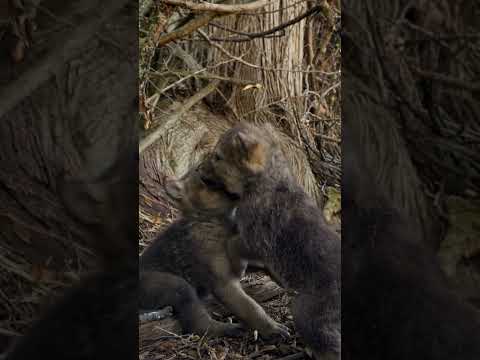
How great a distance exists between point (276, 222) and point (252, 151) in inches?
10.6

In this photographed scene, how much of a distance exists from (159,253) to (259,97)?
1049mm

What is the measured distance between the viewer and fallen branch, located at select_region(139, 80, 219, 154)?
2879 millimetres

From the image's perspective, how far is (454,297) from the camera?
103 centimetres

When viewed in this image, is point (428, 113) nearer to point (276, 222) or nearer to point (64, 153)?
point (64, 153)

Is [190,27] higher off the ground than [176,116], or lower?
higher

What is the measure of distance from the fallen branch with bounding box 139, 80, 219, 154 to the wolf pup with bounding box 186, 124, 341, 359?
2.36 ft

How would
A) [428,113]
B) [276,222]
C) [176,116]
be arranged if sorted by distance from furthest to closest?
[176,116] < [276,222] < [428,113]

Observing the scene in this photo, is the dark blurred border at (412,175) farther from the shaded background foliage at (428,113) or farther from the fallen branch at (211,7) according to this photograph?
the fallen branch at (211,7)

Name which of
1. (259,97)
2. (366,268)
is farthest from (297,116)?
(366,268)

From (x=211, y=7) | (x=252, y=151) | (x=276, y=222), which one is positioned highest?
(x=211, y=7)

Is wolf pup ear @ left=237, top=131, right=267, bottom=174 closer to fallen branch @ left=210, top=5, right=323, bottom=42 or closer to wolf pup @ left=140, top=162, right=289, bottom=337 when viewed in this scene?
wolf pup @ left=140, top=162, right=289, bottom=337

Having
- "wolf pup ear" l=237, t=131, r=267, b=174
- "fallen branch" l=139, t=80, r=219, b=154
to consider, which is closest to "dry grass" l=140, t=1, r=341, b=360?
"fallen branch" l=139, t=80, r=219, b=154

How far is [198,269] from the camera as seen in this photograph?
2.31 metres

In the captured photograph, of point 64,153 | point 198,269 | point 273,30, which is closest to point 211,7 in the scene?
point 273,30
